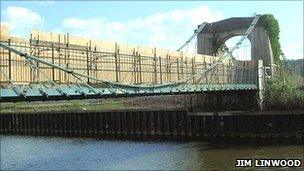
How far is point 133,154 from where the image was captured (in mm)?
27547

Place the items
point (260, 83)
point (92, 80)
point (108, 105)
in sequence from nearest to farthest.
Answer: point (92, 80)
point (260, 83)
point (108, 105)

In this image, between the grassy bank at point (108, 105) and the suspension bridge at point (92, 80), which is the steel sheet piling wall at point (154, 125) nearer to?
the grassy bank at point (108, 105)

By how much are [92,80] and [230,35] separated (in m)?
28.5

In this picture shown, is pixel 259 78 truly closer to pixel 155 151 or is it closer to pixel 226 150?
pixel 226 150

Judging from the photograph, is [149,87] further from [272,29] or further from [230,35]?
[230,35]

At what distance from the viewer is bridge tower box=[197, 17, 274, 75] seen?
43.9m

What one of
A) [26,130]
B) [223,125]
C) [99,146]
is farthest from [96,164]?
[26,130]

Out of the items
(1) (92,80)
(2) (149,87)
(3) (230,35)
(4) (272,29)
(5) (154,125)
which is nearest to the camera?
(1) (92,80)

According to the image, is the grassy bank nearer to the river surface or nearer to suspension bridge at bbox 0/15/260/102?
suspension bridge at bbox 0/15/260/102

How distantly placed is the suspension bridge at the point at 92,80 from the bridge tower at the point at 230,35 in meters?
5.08

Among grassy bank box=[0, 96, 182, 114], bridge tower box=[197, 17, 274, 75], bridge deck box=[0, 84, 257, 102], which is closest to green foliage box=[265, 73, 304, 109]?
bridge tower box=[197, 17, 274, 75]

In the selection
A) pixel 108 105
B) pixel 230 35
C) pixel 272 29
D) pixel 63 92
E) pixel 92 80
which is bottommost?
pixel 108 105

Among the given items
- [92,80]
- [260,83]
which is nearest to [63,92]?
[92,80]

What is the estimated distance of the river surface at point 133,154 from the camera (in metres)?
24.0
